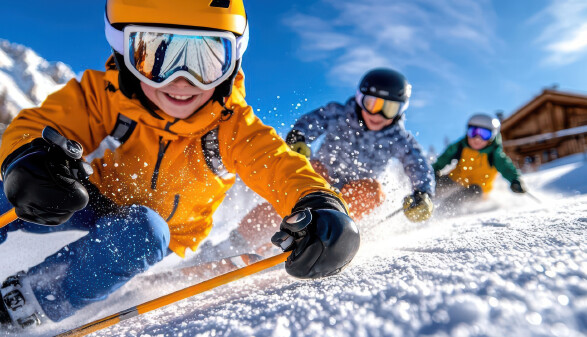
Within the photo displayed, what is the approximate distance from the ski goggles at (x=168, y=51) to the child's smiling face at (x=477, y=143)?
481cm

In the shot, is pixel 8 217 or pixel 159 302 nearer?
pixel 159 302

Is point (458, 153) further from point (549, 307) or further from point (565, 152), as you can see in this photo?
point (565, 152)

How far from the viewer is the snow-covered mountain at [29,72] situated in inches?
1198

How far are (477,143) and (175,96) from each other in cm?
499

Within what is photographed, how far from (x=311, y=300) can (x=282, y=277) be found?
42 cm

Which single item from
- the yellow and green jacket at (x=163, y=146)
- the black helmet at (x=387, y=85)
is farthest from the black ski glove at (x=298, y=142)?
the yellow and green jacket at (x=163, y=146)

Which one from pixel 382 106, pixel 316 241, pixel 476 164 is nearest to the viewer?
pixel 316 241

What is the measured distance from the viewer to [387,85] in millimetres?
3699

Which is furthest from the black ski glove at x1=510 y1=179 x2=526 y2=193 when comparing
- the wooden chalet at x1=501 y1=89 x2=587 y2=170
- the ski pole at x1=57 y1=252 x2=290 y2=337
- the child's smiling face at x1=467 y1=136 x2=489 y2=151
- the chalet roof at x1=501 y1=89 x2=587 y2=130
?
the chalet roof at x1=501 y1=89 x2=587 y2=130

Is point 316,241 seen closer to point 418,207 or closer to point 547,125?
point 418,207

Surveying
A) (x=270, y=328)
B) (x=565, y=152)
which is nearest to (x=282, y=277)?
(x=270, y=328)

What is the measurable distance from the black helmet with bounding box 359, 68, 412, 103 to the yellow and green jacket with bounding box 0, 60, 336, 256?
2.24 meters

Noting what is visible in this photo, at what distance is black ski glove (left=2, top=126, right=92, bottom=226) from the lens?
1106 mm

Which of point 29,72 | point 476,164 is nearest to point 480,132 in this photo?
point 476,164
